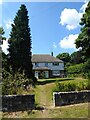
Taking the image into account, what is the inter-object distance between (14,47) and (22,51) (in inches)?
52.3

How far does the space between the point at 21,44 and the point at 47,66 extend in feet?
99.7

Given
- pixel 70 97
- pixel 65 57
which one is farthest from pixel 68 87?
pixel 65 57

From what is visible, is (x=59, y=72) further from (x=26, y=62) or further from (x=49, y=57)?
(x=26, y=62)

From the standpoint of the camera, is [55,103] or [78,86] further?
[78,86]

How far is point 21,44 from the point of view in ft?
134

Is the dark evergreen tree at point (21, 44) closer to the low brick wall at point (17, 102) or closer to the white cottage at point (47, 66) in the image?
the low brick wall at point (17, 102)

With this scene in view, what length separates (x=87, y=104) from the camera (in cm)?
1578

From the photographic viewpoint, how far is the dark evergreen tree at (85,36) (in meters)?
31.8

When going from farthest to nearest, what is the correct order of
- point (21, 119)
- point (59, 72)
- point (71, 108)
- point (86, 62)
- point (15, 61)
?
point (59, 72), point (15, 61), point (86, 62), point (71, 108), point (21, 119)

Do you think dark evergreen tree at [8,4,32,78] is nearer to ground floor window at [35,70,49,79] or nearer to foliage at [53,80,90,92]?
foliage at [53,80,90,92]

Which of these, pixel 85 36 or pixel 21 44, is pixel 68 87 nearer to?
pixel 85 36

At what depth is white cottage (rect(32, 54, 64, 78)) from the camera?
67.9 metres

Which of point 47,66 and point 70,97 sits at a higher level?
point 47,66

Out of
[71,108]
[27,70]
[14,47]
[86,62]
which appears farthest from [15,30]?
[71,108]
